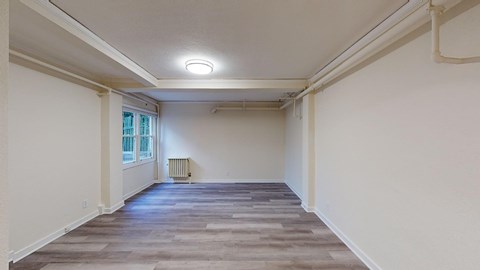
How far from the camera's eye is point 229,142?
6.40m

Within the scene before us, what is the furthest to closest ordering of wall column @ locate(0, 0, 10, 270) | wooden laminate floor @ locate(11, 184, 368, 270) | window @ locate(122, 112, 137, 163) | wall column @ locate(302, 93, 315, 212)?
window @ locate(122, 112, 137, 163) → wall column @ locate(302, 93, 315, 212) → wooden laminate floor @ locate(11, 184, 368, 270) → wall column @ locate(0, 0, 10, 270)

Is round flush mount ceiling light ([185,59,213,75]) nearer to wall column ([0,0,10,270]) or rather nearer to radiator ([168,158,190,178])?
wall column ([0,0,10,270])

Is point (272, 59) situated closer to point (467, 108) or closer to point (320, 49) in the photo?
point (320, 49)

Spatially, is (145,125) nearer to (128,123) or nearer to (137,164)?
(128,123)

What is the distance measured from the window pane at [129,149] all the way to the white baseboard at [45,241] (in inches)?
62.0

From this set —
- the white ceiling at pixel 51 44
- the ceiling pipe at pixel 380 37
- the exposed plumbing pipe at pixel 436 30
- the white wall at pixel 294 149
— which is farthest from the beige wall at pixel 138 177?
the exposed plumbing pipe at pixel 436 30

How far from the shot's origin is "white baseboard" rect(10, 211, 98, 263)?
241 centimetres

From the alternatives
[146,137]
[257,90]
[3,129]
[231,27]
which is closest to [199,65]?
[231,27]

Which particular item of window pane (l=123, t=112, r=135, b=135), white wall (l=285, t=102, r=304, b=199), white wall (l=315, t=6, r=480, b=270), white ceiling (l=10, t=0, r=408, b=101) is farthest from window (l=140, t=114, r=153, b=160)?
white wall (l=315, t=6, r=480, b=270)

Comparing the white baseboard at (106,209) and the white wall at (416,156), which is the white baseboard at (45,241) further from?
the white wall at (416,156)

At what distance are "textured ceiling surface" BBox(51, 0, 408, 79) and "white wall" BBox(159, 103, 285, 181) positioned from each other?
338 cm

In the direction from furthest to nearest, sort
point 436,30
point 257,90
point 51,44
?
point 257,90
point 51,44
point 436,30

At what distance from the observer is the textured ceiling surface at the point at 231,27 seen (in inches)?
67.2

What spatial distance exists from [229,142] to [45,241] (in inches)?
171
